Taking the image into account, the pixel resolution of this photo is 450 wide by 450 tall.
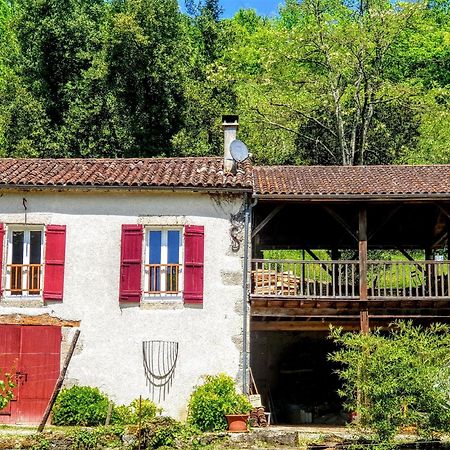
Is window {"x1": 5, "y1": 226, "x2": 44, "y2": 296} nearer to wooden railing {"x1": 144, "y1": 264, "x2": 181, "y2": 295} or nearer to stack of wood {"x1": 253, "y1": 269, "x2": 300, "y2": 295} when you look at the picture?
wooden railing {"x1": 144, "y1": 264, "x2": 181, "y2": 295}

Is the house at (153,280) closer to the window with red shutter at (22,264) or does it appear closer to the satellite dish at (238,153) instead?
the window with red shutter at (22,264)

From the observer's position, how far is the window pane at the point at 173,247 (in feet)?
62.4

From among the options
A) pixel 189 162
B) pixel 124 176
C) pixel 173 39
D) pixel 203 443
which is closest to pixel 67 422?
pixel 203 443

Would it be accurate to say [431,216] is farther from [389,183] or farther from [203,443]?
[203,443]

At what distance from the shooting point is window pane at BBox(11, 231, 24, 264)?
62.6 feet

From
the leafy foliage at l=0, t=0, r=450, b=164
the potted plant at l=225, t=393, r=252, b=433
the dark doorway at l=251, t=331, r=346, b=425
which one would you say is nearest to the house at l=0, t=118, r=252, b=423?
the potted plant at l=225, t=393, r=252, b=433

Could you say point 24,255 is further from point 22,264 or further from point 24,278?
point 24,278

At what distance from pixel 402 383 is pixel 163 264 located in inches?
248

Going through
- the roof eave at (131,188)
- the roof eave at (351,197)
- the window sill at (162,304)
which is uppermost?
the roof eave at (131,188)

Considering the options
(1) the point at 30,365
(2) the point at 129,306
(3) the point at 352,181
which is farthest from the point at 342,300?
(1) the point at 30,365

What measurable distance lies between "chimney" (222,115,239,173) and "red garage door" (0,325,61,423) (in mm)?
5447

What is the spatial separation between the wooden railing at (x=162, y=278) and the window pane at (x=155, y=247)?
0.54ft

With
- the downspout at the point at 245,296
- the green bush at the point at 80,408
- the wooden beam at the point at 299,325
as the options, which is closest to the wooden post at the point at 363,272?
the wooden beam at the point at 299,325

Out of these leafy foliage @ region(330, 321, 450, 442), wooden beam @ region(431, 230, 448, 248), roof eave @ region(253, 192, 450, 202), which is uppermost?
roof eave @ region(253, 192, 450, 202)
